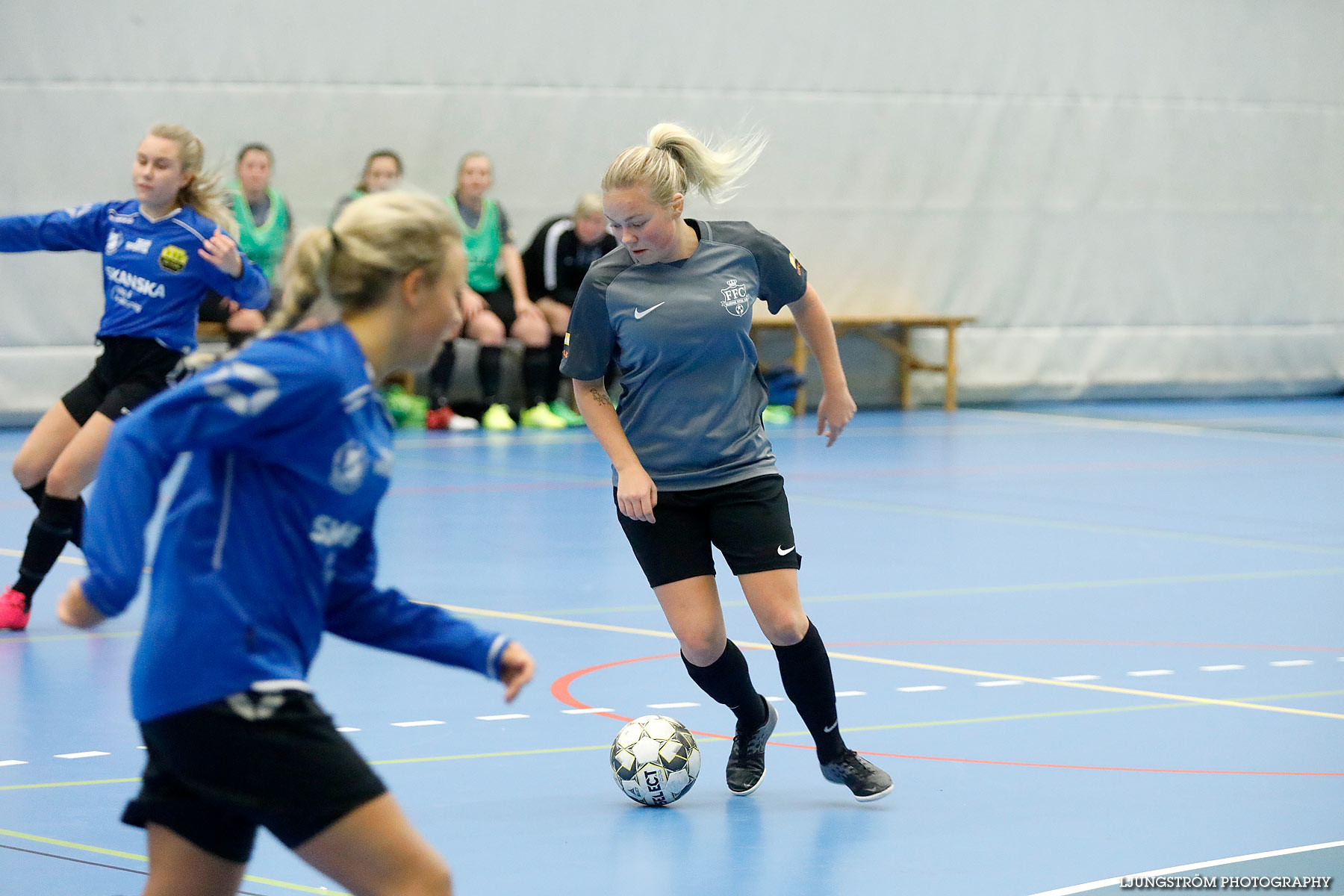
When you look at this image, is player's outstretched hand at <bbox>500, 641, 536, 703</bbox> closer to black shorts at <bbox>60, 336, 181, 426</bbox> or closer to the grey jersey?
the grey jersey

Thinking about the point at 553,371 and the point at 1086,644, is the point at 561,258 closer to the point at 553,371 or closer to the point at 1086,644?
the point at 553,371

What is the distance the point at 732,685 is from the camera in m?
4.57

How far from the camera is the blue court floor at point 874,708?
3975 mm

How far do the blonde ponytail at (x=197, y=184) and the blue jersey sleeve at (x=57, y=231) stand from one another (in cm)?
32

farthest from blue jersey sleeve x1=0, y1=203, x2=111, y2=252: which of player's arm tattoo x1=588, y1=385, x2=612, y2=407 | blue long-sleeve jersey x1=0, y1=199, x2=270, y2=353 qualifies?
player's arm tattoo x1=588, y1=385, x2=612, y2=407

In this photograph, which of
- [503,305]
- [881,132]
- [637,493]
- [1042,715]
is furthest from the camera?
[881,132]

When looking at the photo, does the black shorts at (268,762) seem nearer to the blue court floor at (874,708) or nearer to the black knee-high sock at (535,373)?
the blue court floor at (874,708)

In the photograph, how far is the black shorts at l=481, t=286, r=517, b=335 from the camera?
1425cm

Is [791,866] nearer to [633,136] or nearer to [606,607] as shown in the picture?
[606,607]

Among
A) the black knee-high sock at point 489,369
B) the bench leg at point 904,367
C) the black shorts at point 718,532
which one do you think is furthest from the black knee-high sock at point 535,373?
the black shorts at point 718,532

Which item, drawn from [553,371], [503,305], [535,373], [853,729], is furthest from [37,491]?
[553,371]

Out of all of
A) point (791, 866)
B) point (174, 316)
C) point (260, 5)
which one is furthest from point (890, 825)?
point (260, 5)

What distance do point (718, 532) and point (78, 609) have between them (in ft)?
7.10

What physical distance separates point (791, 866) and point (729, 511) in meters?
0.90
